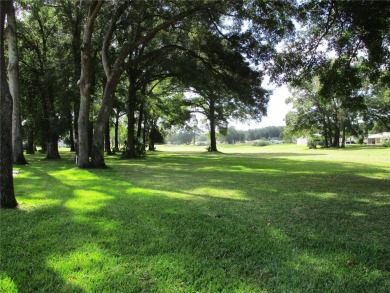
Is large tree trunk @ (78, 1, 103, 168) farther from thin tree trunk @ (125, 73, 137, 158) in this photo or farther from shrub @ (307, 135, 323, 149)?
shrub @ (307, 135, 323, 149)

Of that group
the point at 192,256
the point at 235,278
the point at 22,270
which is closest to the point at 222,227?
the point at 192,256

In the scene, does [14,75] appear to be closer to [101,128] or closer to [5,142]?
[101,128]

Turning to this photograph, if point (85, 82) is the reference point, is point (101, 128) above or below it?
below

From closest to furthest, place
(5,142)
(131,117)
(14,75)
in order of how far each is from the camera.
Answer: (5,142)
(14,75)
(131,117)

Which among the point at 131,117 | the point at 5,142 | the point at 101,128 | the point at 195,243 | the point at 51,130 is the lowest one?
the point at 195,243

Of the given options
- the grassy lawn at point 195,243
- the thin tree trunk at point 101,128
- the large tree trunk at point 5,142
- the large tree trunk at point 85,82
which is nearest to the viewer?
the grassy lawn at point 195,243

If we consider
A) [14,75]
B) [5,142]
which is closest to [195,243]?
[5,142]

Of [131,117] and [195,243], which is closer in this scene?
[195,243]

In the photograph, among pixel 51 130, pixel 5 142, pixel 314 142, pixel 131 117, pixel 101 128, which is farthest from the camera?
pixel 314 142

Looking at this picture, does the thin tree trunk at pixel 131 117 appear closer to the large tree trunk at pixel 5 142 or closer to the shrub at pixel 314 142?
the large tree trunk at pixel 5 142

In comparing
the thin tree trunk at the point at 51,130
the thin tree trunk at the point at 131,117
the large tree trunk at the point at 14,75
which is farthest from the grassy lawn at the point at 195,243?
the thin tree trunk at the point at 131,117

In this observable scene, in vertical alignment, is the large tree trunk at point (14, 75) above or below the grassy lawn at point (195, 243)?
above

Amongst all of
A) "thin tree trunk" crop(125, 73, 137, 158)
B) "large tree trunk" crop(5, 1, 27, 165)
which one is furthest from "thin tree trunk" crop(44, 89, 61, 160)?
"thin tree trunk" crop(125, 73, 137, 158)

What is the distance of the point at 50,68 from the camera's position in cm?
1794
